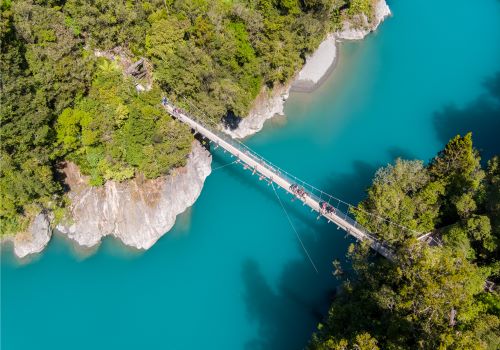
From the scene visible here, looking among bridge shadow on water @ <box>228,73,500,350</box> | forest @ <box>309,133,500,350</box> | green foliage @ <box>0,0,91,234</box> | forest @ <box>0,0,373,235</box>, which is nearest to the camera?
forest @ <box>309,133,500,350</box>

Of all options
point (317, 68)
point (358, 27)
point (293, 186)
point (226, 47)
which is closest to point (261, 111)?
point (226, 47)

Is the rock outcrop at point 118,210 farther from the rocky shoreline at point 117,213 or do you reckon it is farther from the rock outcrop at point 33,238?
the rock outcrop at point 33,238

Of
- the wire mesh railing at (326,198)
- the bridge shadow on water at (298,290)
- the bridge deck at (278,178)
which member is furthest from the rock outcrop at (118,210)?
the bridge shadow on water at (298,290)

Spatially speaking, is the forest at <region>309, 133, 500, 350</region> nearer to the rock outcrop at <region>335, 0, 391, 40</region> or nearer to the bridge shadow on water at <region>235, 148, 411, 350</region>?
the bridge shadow on water at <region>235, 148, 411, 350</region>

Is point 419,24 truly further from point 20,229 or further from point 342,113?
point 20,229

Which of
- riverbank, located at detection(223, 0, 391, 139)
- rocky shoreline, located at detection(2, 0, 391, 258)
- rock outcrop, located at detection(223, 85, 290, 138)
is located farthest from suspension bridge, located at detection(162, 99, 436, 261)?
riverbank, located at detection(223, 0, 391, 139)

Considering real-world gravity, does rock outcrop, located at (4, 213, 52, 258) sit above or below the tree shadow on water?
below

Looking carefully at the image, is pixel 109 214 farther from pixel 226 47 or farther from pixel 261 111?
pixel 261 111
